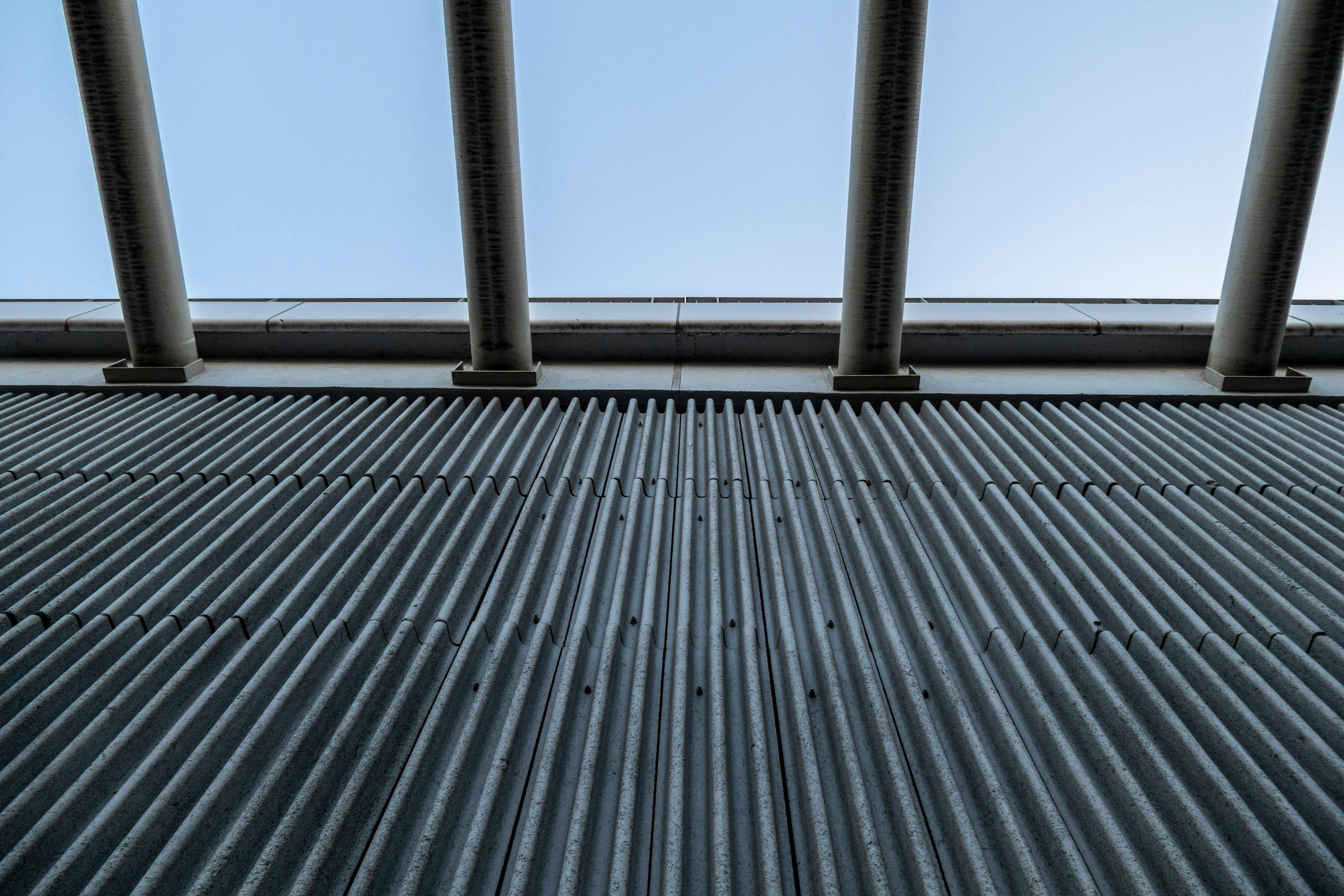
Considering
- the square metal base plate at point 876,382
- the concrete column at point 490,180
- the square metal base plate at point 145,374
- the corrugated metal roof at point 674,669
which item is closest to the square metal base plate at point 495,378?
the concrete column at point 490,180

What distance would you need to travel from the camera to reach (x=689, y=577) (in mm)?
3225

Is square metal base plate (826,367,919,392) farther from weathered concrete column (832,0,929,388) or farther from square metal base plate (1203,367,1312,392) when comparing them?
square metal base plate (1203,367,1312,392)

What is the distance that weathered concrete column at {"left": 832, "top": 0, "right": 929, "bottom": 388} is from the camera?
4863mm

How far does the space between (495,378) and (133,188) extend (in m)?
2.79

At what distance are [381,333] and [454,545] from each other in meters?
3.51

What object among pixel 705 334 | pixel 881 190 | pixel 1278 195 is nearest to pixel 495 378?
pixel 705 334

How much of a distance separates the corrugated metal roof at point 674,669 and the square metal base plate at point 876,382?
1.16 m

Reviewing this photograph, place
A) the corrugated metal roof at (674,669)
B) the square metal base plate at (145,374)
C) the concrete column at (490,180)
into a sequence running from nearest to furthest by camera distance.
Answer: the corrugated metal roof at (674,669), the concrete column at (490,180), the square metal base plate at (145,374)

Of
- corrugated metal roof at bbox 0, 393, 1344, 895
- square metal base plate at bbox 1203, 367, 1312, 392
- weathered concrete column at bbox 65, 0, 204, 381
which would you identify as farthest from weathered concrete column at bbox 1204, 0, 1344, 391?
weathered concrete column at bbox 65, 0, 204, 381

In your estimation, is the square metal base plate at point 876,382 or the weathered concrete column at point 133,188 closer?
the weathered concrete column at point 133,188

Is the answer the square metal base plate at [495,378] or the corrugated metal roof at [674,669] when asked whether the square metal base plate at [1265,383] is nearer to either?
the corrugated metal roof at [674,669]

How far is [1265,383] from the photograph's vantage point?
18.2 ft

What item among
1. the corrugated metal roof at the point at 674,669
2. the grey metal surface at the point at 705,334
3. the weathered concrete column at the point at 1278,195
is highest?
the weathered concrete column at the point at 1278,195

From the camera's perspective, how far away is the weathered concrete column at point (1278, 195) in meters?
4.90
